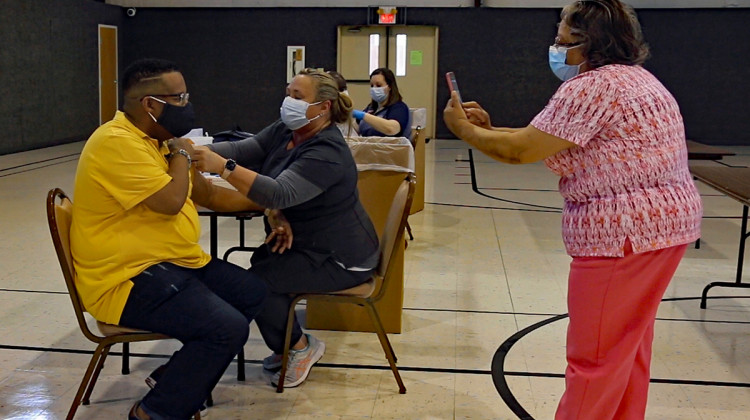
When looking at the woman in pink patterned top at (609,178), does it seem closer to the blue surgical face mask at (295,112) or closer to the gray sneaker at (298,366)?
the blue surgical face mask at (295,112)

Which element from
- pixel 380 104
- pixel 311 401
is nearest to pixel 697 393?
pixel 311 401

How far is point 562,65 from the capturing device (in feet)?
6.80

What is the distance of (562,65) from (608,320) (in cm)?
65

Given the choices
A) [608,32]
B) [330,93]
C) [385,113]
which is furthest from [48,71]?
[608,32]

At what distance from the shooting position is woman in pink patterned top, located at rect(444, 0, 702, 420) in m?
1.93

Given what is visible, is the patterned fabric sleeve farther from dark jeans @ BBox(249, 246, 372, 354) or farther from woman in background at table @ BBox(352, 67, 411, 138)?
woman in background at table @ BBox(352, 67, 411, 138)

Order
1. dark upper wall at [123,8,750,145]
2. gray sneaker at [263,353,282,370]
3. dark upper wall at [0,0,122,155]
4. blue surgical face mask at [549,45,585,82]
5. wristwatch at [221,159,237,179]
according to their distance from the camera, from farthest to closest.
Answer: dark upper wall at [123,8,750,145]
dark upper wall at [0,0,122,155]
gray sneaker at [263,353,282,370]
wristwatch at [221,159,237,179]
blue surgical face mask at [549,45,585,82]

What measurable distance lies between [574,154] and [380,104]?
4.04 meters

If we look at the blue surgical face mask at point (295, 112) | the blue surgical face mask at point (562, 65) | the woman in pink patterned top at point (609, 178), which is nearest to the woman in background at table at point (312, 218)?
the blue surgical face mask at point (295, 112)

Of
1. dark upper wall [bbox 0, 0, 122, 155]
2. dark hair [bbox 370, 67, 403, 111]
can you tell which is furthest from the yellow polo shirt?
dark upper wall [bbox 0, 0, 122, 155]

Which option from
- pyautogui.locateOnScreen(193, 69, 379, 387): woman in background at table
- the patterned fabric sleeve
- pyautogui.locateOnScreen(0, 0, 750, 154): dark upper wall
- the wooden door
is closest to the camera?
the patterned fabric sleeve

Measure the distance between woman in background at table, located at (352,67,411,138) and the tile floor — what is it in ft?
2.67

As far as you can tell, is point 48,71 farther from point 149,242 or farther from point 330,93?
point 149,242

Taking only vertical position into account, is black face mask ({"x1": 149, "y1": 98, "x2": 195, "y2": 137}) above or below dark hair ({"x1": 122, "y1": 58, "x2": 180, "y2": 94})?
below
